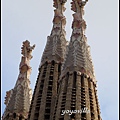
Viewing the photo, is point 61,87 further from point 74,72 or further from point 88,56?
point 88,56

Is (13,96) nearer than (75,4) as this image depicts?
Yes

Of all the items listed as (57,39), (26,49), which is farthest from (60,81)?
(26,49)

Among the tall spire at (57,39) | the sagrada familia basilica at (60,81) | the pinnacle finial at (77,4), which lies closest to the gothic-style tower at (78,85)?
the sagrada familia basilica at (60,81)

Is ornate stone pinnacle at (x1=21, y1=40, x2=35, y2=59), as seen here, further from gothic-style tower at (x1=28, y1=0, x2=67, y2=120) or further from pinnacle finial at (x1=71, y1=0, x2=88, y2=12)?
pinnacle finial at (x1=71, y1=0, x2=88, y2=12)

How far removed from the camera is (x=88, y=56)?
34156 millimetres

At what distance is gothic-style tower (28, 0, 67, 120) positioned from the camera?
30984mm

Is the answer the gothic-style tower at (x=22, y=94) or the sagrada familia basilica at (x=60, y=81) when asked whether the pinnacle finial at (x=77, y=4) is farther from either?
the gothic-style tower at (x=22, y=94)

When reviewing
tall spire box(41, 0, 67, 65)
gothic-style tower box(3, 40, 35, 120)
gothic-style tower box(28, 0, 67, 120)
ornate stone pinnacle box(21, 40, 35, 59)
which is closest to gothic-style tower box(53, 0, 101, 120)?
gothic-style tower box(28, 0, 67, 120)

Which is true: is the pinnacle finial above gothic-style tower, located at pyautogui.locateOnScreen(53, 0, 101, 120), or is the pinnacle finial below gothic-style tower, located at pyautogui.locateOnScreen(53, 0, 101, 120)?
above

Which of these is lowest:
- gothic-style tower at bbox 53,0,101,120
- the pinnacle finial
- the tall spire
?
gothic-style tower at bbox 53,0,101,120

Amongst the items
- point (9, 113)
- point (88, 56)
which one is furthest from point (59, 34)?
point (9, 113)

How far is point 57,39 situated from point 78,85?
9.55 metres

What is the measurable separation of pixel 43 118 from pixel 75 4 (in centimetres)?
1569

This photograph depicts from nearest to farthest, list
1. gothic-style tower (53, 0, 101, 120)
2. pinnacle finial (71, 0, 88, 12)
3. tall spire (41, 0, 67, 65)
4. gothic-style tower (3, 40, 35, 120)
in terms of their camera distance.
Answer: gothic-style tower (53, 0, 101, 120) → gothic-style tower (3, 40, 35, 120) → tall spire (41, 0, 67, 65) → pinnacle finial (71, 0, 88, 12)
